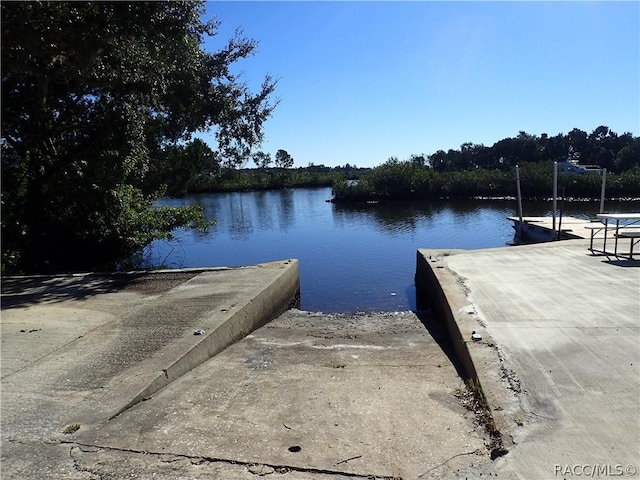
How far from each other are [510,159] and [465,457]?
99828 mm

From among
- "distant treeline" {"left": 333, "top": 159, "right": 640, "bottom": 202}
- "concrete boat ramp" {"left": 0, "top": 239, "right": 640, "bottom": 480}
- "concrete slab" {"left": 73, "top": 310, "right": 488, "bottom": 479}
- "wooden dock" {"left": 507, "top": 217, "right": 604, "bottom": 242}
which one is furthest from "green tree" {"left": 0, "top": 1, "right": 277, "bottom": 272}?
"distant treeline" {"left": 333, "top": 159, "right": 640, "bottom": 202}

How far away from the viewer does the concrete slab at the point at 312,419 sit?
3234 mm

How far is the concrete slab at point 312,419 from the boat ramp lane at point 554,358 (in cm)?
33

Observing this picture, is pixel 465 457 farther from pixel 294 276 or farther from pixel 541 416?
pixel 294 276

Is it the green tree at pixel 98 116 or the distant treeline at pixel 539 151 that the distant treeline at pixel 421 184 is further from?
the green tree at pixel 98 116

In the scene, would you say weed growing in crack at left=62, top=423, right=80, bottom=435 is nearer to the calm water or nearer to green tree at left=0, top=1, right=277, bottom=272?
green tree at left=0, top=1, right=277, bottom=272

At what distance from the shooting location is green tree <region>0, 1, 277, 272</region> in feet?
22.3

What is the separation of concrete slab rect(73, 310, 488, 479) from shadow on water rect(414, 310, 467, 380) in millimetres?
96

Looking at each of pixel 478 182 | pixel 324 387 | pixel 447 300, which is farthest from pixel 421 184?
pixel 324 387

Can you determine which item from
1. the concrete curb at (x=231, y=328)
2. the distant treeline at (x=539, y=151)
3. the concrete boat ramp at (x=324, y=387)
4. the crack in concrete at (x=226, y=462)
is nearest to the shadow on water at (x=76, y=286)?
the concrete boat ramp at (x=324, y=387)

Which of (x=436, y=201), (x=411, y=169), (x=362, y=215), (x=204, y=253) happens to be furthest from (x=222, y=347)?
(x=411, y=169)

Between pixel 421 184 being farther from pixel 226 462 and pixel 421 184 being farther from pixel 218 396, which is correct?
pixel 226 462

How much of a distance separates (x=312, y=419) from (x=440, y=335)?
3.64 m

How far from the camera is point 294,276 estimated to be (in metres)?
11.2
